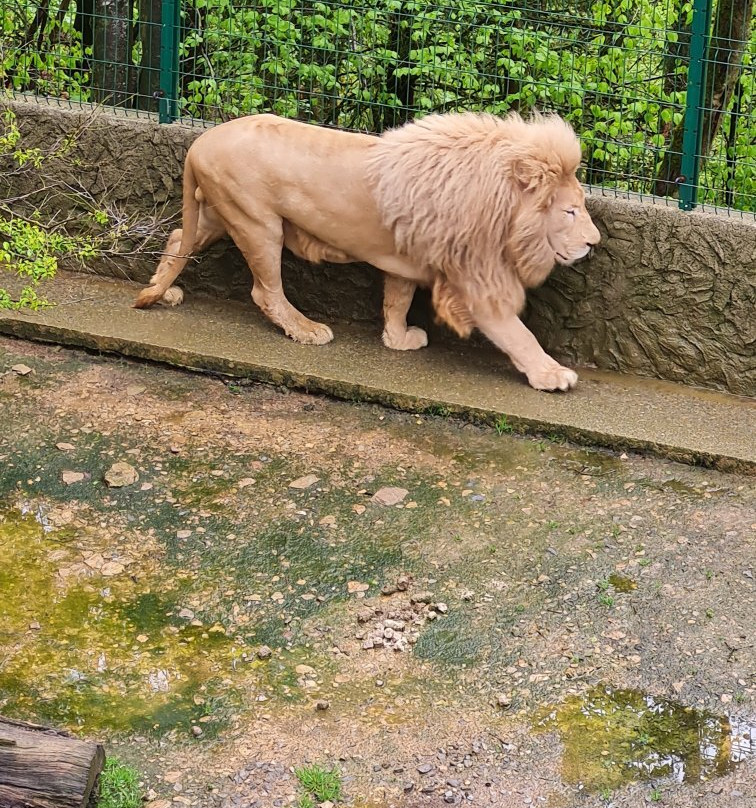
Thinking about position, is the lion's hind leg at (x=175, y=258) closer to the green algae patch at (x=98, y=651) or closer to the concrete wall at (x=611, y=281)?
the concrete wall at (x=611, y=281)

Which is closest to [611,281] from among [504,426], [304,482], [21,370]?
[504,426]

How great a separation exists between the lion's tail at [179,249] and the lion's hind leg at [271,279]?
0.28m

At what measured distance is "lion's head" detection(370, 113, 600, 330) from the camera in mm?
5848

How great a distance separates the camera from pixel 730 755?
12.7ft

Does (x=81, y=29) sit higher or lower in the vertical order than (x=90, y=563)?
higher

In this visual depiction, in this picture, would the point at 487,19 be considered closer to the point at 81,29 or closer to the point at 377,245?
the point at 377,245

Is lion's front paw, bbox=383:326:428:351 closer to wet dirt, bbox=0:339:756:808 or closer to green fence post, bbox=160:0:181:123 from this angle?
wet dirt, bbox=0:339:756:808

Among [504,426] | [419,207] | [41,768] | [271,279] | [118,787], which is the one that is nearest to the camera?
[41,768]

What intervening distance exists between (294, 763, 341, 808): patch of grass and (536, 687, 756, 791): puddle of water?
67cm

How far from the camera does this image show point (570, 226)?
5.98 metres

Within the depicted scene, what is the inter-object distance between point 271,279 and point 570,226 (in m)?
1.51

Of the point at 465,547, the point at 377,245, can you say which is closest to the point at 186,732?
the point at 465,547

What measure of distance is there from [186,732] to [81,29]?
15.5 feet

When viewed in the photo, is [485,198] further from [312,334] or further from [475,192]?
[312,334]
